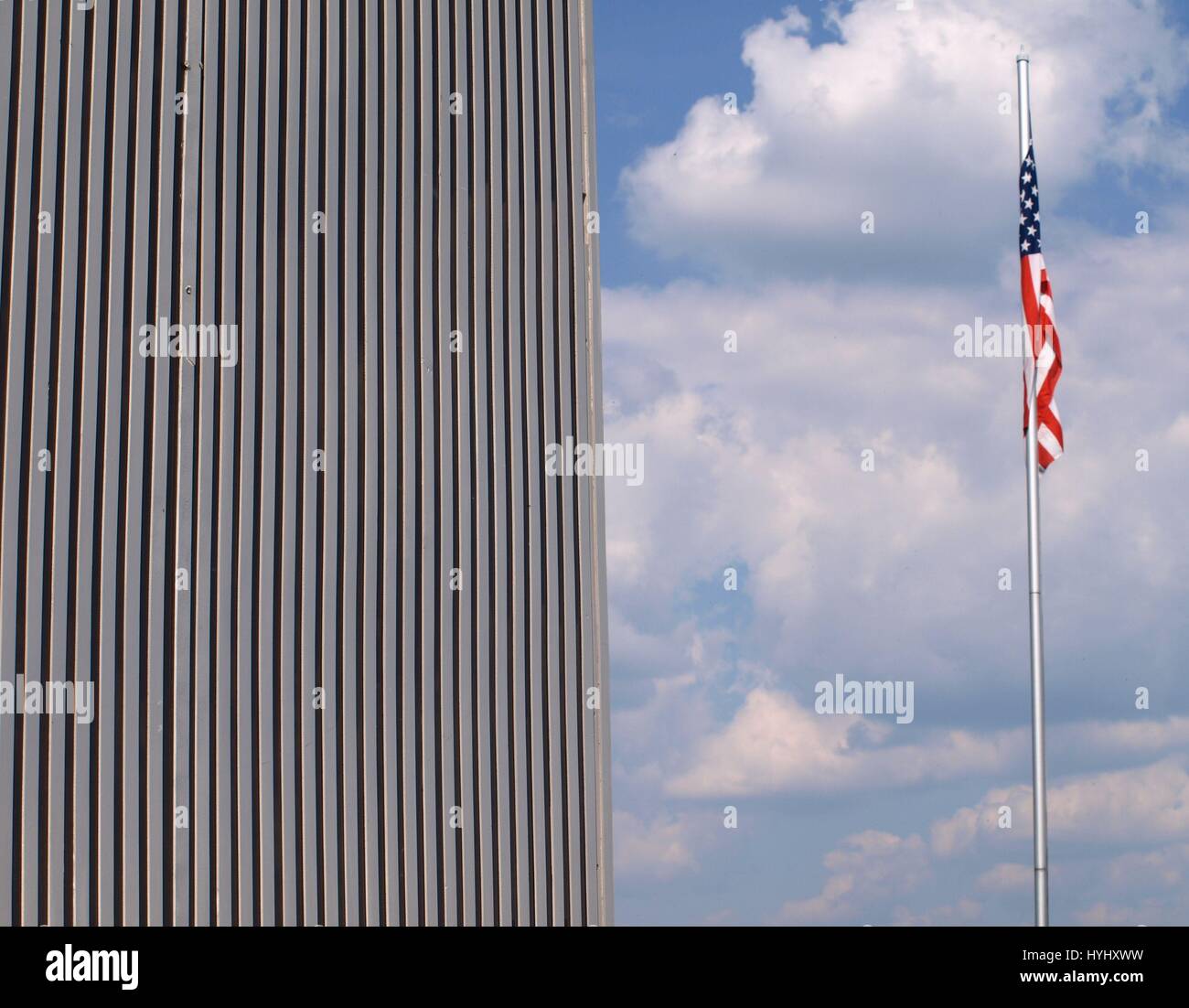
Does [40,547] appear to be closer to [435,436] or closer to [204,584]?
[204,584]

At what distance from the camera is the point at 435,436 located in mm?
13430

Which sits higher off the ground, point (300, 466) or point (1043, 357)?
point (1043, 357)

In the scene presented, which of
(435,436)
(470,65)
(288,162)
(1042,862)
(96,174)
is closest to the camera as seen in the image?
(96,174)

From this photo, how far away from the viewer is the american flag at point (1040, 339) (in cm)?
2156

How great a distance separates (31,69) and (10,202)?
0.94 metres

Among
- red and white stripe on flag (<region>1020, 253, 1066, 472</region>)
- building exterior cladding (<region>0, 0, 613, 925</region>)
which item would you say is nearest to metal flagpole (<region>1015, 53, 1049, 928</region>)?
red and white stripe on flag (<region>1020, 253, 1066, 472</region>)

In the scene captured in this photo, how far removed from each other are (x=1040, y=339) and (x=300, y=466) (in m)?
12.6

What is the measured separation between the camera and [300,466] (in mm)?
12289

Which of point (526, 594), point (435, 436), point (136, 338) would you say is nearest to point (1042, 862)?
point (526, 594)
